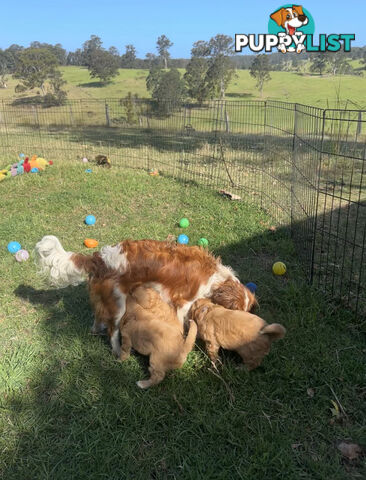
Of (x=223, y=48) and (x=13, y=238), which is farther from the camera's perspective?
(x=223, y=48)

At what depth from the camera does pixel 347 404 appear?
107 inches

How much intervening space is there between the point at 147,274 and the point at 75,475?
1.53 metres

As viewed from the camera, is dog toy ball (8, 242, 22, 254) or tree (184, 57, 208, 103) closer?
dog toy ball (8, 242, 22, 254)

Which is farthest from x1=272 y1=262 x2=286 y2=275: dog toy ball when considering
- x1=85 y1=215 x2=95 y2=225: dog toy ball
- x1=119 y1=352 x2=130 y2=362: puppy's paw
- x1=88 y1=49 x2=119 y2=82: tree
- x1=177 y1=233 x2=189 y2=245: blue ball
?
x1=88 y1=49 x2=119 y2=82: tree

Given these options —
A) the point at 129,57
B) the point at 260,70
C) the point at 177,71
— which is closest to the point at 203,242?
the point at 177,71

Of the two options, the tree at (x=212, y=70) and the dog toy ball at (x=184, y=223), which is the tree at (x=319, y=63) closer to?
the tree at (x=212, y=70)

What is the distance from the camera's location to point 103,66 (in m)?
46.0

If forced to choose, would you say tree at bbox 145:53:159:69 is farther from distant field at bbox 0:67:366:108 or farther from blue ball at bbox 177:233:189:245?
blue ball at bbox 177:233:189:245

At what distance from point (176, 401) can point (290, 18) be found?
783 inches

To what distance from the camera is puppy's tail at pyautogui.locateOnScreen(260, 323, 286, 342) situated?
8.96ft

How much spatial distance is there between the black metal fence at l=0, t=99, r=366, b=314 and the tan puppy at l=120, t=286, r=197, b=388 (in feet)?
6.28

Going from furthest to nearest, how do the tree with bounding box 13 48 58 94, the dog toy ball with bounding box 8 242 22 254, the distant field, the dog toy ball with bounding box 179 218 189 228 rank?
the tree with bounding box 13 48 58 94 < the distant field < the dog toy ball with bounding box 179 218 189 228 < the dog toy ball with bounding box 8 242 22 254

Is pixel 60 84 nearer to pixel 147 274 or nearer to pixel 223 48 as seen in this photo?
pixel 223 48

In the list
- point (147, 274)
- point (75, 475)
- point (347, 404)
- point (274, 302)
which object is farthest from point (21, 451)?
point (274, 302)
